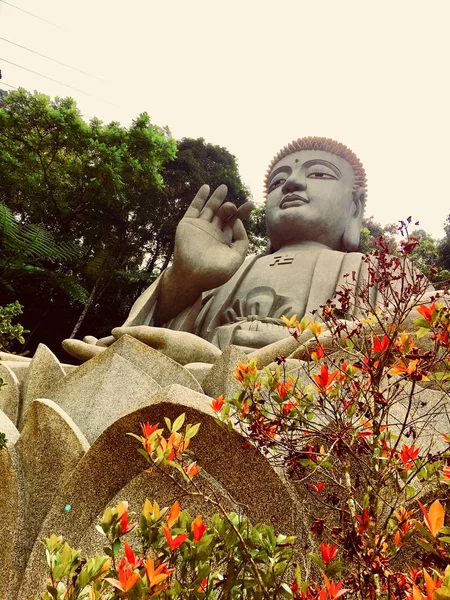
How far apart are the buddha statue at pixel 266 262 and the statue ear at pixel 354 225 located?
13 millimetres

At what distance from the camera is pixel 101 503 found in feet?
6.10

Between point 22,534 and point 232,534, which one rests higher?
point 232,534

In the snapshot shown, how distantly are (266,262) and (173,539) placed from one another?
15.7 feet

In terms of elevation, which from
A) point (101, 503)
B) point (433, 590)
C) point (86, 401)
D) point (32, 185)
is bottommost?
point (101, 503)

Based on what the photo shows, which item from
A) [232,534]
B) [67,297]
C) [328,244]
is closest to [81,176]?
[67,297]

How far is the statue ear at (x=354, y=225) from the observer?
20.3 ft

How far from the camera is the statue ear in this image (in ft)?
20.3

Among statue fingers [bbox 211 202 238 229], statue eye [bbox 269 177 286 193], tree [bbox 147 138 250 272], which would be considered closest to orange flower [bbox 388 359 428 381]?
statue fingers [bbox 211 202 238 229]

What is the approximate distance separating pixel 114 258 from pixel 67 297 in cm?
126

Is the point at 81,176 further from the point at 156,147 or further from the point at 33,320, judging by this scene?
the point at 33,320

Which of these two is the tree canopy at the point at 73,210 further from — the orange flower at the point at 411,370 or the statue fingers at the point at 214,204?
the orange flower at the point at 411,370

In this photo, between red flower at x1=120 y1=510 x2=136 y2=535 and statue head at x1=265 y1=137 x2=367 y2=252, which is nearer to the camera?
red flower at x1=120 y1=510 x2=136 y2=535

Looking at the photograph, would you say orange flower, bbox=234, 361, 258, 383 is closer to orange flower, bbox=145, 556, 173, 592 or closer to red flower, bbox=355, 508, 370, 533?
red flower, bbox=355, 508, 370, 533

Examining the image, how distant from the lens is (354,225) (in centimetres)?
628
